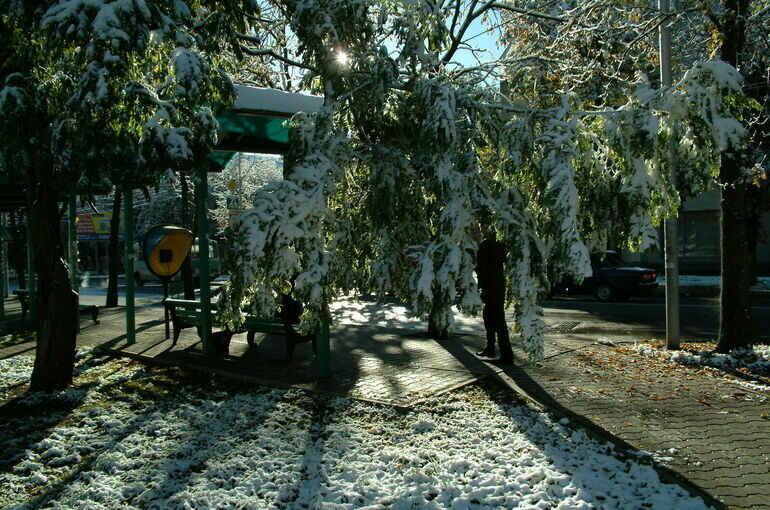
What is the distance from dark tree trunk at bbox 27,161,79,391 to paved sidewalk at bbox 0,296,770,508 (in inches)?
67.1

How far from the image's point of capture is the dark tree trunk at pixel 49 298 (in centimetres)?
696

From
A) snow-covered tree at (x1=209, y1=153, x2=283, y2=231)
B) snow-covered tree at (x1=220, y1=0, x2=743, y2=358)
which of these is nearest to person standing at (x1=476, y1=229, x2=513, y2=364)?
snow-covered tree at (x1=220, y1=0, x2=743, y2=358)

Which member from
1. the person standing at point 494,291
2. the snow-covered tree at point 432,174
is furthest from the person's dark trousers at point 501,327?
the snow-covered tree at point 432,174

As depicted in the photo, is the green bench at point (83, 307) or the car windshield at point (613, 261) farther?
the car windshield at point (613, 261)

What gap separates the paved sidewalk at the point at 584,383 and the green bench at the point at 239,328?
0.25 meters

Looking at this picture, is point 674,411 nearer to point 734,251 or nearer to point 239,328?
point 734,251

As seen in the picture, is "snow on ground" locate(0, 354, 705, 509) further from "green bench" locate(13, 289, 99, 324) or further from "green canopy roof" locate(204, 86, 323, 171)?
"green bench" locate(13, 289, 99, 324)

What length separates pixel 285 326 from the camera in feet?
27.4

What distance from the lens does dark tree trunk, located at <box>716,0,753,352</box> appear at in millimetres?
8008

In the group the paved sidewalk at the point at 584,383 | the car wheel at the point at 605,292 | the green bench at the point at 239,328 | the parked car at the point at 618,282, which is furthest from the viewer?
the car wheel at the point at 605,292

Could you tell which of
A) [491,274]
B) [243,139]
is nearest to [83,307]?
[243,139]

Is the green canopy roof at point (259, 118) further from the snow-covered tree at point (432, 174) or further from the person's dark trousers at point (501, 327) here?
the person's dark trousers at point (501, 327)

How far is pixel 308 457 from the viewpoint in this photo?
15.4 feet

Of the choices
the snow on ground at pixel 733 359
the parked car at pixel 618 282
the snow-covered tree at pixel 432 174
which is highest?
the snow-covered tree at pixel 432 174
